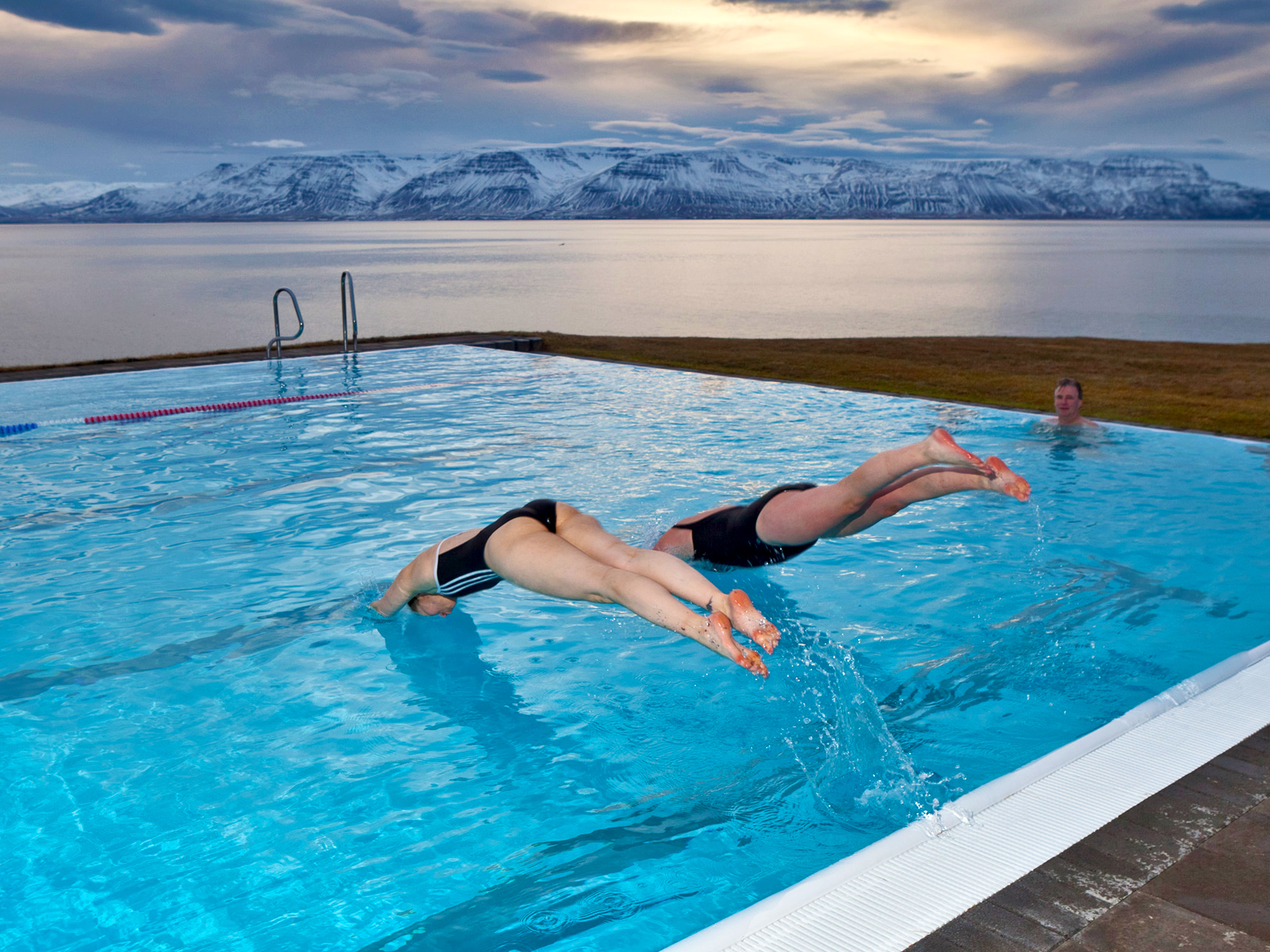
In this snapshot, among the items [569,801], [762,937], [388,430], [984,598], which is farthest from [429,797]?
[388,430]

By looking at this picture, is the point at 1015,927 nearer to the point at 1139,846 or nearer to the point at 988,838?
the point at 988,838

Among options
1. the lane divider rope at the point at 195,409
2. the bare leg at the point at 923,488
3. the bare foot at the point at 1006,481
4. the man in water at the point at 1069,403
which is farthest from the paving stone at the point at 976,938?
the lane divider rope at the point at 195,409

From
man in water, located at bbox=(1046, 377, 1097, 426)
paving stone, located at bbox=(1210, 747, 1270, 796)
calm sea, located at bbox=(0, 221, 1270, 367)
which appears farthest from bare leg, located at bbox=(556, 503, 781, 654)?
calm sea, located at bbox=(0, 221, 1270, 367)

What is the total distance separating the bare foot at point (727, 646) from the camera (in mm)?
2654

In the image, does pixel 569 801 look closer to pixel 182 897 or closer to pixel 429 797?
pixel 429 797

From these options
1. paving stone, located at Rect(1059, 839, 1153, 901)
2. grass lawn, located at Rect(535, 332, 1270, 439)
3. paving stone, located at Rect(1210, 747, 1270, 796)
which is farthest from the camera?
grass lawn, located at Rect(535, 332, 1270, 439)

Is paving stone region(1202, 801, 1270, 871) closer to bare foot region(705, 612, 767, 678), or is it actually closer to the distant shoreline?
bare foot region(705, 612, 767, 678)

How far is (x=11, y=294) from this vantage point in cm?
5450

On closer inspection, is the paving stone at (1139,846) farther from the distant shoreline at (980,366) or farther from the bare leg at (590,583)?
the distant shoreline at (980,366)

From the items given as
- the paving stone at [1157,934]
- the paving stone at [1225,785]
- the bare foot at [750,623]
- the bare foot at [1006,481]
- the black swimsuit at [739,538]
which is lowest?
the paving stone at [1225,785]

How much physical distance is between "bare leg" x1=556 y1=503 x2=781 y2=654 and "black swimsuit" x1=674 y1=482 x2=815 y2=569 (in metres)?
1.08

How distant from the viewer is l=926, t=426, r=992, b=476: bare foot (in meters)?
3.37

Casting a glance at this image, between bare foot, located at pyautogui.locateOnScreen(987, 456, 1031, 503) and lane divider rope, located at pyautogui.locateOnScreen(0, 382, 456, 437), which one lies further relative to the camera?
lane divider rope, located at pyautogui.locateOnScreen(0, 382, 456, 437)

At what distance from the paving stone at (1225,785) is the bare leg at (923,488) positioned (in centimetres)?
115
